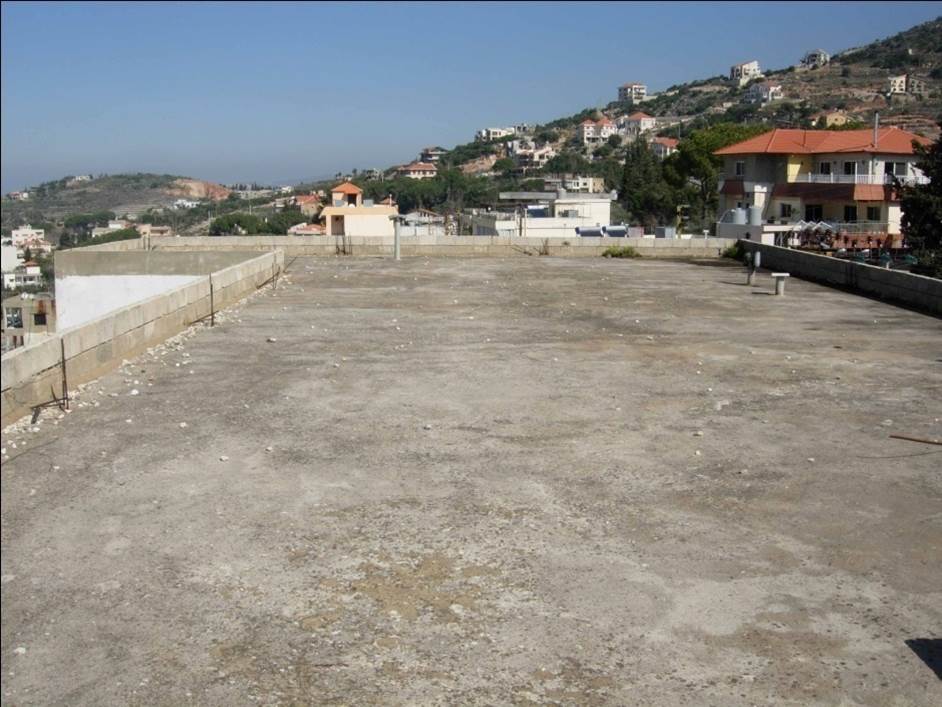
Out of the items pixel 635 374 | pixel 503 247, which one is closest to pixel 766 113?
pixel 503 247

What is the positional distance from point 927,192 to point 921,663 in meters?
37.0

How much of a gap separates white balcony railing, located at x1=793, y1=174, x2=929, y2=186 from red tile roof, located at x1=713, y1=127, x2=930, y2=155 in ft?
4.13

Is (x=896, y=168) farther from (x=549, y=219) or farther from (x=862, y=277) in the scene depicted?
(x=862, y=277)

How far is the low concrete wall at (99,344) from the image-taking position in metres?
9.84

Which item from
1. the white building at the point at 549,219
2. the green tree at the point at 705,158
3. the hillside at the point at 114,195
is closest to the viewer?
the hillside at the point at 114,195

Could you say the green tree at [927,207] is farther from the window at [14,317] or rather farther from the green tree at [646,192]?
the green tree at [646,192]

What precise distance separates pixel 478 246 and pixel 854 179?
29.5m

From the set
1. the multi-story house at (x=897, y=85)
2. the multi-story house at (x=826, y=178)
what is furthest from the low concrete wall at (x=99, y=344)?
the multi-story house at (x=897, y=85)

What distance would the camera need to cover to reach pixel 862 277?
22.1 m

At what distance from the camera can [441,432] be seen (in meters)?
10.0

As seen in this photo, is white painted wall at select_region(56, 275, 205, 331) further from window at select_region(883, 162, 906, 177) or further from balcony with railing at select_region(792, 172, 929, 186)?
window at select_region(883, 162, 906, 177)

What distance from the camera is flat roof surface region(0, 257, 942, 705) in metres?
5.40

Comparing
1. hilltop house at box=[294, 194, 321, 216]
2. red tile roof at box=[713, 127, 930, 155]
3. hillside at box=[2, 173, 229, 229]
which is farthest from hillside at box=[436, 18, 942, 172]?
hillside at box=[2, 173, 229, 229]

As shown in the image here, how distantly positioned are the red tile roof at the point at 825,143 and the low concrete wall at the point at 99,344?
4453 centimetres
